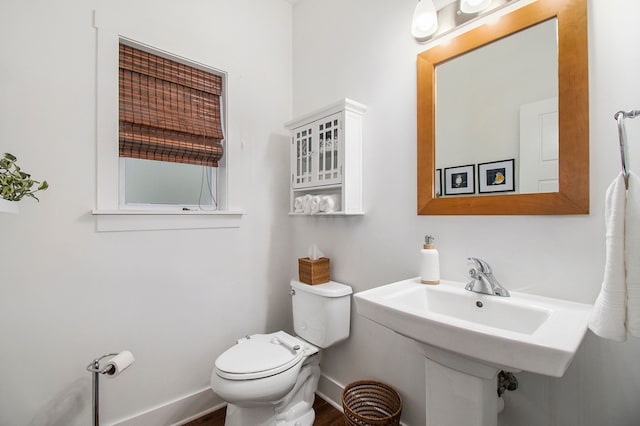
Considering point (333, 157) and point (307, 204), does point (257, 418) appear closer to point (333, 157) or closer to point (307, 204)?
point (307, 204)

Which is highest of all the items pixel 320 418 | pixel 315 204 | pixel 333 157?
pixel 333 157

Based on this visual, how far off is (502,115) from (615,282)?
27.2 inches

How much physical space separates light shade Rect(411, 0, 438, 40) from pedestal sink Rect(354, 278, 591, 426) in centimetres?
113

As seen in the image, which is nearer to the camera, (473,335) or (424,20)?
(473,335)

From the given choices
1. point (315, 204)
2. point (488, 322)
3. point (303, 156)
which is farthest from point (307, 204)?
point (488, 322)

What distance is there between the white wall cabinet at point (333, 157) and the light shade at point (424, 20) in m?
0.42

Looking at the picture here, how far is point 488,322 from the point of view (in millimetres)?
1021

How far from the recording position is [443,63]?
4.21 ft

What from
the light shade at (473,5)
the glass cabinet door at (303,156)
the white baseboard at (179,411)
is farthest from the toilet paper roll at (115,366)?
the light shade at (473,5)

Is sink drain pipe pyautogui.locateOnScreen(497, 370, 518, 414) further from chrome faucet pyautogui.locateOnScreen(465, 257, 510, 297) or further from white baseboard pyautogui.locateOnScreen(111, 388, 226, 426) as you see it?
white baseboard pyautogui.locateOnScreen(111, 388, 226, 426)

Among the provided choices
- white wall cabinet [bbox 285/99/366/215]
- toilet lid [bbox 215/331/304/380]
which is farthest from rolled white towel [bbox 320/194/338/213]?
toilet lid [bbox 215/331/304/380]

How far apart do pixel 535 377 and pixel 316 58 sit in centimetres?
205

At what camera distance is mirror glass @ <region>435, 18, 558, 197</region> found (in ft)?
3.30

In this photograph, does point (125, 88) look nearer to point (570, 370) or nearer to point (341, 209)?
point (341, 209)
